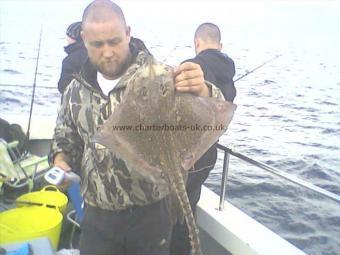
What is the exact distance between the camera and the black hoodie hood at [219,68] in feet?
12.2

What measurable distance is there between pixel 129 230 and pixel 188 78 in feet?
3.35

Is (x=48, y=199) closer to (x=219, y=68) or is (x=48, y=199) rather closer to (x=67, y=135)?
(x=67, y=135)

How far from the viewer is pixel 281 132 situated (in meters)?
12.1

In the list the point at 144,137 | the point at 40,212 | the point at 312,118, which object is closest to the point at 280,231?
the point at 40,212

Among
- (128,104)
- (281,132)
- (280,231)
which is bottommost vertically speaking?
(280,231)

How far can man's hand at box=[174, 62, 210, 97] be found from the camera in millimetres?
2076

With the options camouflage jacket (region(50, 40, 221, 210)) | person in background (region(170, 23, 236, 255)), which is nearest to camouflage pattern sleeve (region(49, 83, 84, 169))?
camouflage jacket (region(50, 40, 221, 210))

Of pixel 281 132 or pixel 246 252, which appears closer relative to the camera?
pixel 246 252

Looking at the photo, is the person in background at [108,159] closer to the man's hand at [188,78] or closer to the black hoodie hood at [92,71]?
the black hoodie hood at [92,71]

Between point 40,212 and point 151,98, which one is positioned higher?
point 151,98

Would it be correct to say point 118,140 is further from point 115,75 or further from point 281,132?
point 281,132

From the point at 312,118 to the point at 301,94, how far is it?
3.98 metres

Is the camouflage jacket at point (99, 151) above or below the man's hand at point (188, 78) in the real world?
below

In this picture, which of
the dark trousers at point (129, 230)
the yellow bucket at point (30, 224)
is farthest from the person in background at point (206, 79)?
the yellow bucket at point (30, 224)
